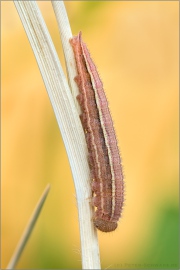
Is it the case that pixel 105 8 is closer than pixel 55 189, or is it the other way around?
pixel 55 189

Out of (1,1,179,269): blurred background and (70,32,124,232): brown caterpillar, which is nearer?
(70,32,124,232): brown caterpillar

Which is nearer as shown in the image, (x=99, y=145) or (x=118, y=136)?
(x=99, y=145)

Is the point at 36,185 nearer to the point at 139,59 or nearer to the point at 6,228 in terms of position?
the point at 6,228

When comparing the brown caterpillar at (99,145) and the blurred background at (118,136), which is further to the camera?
the blurred background at (118,136)

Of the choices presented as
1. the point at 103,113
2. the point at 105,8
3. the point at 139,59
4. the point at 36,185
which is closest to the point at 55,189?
the point at 36,185
